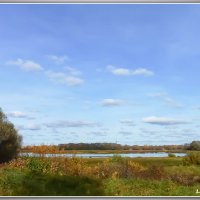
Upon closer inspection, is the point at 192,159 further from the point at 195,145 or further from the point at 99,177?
the point at 99,177

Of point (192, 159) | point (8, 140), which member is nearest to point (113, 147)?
point (192, 159)

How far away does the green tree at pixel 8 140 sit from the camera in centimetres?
472

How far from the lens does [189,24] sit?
471 centimetres

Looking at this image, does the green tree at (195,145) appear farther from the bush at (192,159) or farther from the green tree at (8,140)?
the green tree at (8,140)

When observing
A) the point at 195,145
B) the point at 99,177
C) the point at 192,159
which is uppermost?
the point at 195,145

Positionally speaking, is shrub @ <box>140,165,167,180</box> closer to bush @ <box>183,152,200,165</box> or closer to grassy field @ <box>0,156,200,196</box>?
grassy field @ <box>0,156,200,196</box>

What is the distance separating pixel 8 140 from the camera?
477cm

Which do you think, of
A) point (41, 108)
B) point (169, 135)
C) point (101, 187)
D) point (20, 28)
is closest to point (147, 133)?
point (169, 135)

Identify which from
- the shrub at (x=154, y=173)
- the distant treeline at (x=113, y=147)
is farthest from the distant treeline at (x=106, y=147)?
the shrub at (x=154, y=173)

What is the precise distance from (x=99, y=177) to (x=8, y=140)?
0.76m

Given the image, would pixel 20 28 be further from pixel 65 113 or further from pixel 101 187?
pixel 101 187

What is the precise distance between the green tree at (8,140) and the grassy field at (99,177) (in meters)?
0.07

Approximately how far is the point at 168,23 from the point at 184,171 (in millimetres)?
1152

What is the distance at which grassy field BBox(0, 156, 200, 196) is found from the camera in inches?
185
